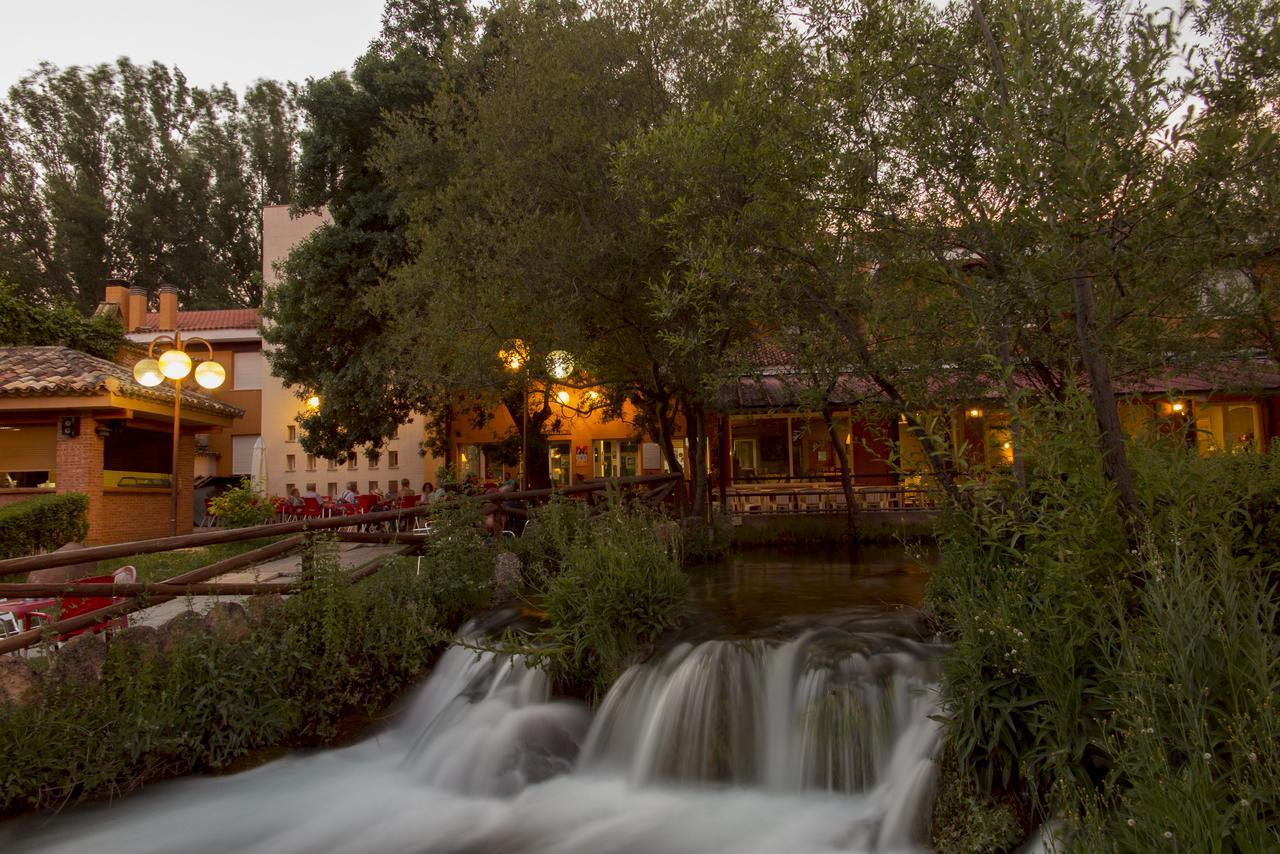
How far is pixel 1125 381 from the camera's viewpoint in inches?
303

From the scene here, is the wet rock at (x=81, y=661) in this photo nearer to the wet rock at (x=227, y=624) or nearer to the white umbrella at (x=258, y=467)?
the wet rock at (x=227, y=624)

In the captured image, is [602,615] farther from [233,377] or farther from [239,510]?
[233,377]

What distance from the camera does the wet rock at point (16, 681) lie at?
5695mm

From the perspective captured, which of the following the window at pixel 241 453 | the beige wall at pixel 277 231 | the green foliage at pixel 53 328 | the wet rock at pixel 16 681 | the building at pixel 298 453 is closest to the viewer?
the wet rock at pixel 16 681

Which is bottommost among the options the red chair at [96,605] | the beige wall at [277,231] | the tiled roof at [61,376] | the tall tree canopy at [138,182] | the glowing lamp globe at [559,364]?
the red chair at [96,605]

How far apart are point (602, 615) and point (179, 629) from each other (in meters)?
3.28

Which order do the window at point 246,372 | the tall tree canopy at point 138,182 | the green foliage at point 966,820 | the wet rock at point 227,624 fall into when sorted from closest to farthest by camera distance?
the green foliage at point 966,820 → the wet rock at point 227,624 → the window at point 246,372 → the tall tree canopy at point 138,182

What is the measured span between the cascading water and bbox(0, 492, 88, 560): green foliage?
9866 mm

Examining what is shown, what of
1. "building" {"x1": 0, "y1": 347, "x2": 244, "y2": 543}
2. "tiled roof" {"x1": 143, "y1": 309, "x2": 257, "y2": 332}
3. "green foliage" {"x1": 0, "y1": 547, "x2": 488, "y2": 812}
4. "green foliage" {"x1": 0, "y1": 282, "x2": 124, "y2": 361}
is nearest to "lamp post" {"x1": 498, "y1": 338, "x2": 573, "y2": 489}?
"green foliage" {"x1": 0, "y1": 547, "x2": 488, "y2": 812}

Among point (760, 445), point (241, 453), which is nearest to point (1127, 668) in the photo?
point (760, 445)

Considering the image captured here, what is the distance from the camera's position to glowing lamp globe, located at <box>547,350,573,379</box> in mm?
12266

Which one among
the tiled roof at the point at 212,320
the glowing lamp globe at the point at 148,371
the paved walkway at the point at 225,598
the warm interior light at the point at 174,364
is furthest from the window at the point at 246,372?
the paved walkway at the point at 225,598

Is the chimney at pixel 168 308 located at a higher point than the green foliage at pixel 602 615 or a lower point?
higher

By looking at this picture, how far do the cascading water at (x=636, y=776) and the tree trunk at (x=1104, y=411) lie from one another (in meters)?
1.85
